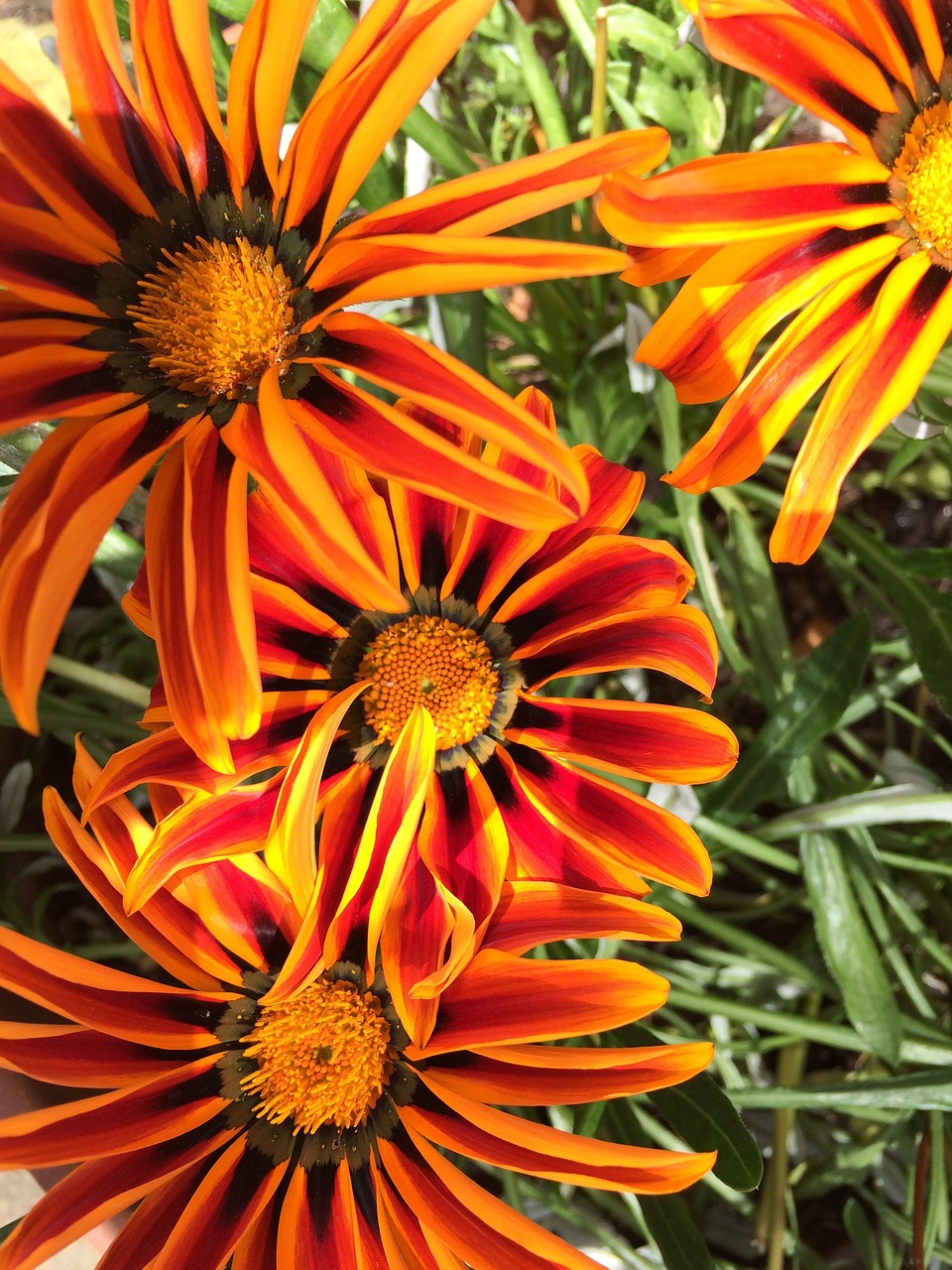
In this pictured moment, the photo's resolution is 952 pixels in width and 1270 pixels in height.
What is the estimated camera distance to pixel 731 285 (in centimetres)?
54

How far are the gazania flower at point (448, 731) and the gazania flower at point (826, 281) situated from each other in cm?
7

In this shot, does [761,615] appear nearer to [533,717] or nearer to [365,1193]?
[533,717]

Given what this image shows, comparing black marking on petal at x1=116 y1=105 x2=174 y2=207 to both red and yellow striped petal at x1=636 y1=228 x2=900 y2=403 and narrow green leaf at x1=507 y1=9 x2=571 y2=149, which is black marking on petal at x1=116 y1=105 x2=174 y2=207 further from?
narrow green leaf at x1=507 y1=9 x2=571 y2=149

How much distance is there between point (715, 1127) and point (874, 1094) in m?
0.14

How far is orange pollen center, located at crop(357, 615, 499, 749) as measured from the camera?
633 millimetres

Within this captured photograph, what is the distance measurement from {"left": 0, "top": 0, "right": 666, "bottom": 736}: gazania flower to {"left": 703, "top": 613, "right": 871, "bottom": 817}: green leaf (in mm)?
409

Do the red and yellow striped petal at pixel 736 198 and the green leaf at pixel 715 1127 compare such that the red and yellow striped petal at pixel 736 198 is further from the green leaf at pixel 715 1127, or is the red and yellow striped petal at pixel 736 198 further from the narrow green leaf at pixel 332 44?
the green leaf at pixel 715 1127

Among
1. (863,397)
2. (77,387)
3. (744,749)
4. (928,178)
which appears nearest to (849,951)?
(744,749)

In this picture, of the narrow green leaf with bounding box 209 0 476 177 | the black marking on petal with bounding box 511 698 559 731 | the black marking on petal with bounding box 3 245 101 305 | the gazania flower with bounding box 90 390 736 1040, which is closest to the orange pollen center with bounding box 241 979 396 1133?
the gazania flower with bounding box 90 390 736 1040

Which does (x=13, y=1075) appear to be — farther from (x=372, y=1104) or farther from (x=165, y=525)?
(x=165, y=525)

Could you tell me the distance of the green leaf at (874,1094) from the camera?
70 centimetres

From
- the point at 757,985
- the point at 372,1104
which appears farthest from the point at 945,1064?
the point at 372,1104

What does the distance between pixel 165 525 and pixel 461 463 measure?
0.15 m

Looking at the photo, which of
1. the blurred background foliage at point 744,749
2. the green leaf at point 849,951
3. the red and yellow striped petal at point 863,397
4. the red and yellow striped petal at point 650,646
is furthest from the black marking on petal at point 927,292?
the green leaf at point 849,951
